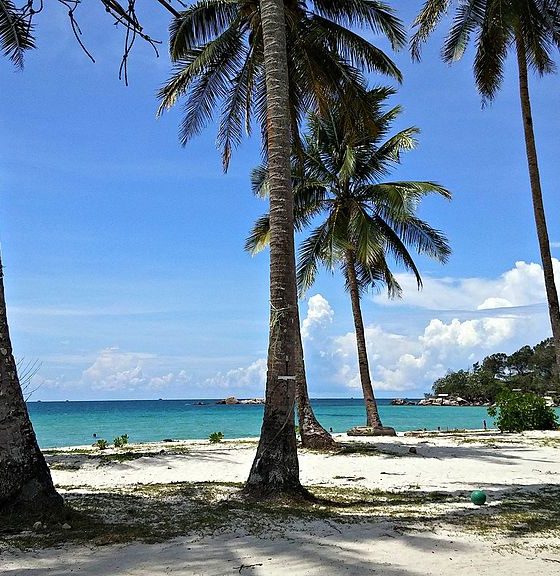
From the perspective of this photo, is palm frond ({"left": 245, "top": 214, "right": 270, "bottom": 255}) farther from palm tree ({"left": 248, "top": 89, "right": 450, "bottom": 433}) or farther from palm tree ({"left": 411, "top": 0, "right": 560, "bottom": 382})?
palm tree ({"left": 411, "top": 0, "right": 560, "bottom": 382})

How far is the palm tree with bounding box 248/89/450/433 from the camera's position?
20.4 metres

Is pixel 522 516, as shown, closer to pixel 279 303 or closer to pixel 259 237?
pixel 279 303

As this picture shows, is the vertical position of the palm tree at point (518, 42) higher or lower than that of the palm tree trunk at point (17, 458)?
higher

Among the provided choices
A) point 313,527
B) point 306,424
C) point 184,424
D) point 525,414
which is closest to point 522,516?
point 313,527

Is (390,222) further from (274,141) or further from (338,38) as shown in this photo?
(274,141)

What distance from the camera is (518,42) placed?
49.4 ft

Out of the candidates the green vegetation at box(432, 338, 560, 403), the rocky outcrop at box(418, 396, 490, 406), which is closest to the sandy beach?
the green vegetation at box(432, 338, 560, 403)

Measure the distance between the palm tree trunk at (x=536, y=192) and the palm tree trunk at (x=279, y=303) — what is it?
8051mm

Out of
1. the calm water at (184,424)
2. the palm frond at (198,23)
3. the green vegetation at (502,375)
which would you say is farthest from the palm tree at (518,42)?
the green vegetation at (502,375)

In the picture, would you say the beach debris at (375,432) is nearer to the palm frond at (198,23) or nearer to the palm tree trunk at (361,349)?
the palm tree trunk at (361,349)

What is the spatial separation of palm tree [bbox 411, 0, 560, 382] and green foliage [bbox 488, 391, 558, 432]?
8502mm

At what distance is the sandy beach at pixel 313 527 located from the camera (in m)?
5.21

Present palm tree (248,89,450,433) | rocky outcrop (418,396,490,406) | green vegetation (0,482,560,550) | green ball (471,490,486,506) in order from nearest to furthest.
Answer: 1. green vegetation (0,482,560,550)
2. green ball (471,490,486,506)
3. palm tree (248,89,450,433)
4. rocky outcrop (418,396,490,406)

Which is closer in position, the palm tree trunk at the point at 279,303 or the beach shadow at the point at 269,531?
the beach shadow at the point at 269,531
